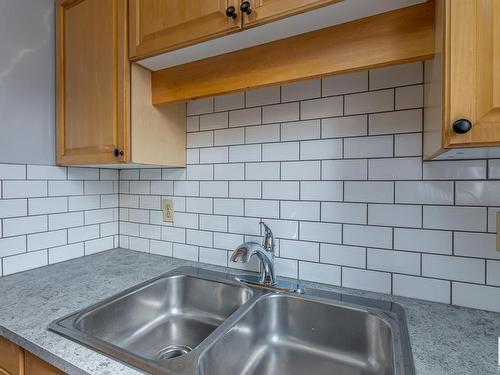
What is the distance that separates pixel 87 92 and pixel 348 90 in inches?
40.6

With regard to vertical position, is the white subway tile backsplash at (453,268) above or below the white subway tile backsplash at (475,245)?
below

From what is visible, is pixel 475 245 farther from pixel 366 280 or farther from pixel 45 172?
pixel 45 172

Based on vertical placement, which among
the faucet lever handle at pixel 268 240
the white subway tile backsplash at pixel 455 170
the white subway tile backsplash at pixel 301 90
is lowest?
the faucet lever handle at pixel 268 240

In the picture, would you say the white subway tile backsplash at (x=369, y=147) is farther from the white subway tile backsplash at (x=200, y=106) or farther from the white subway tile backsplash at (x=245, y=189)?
the white subway tile backsplash at (x=200, y=106)

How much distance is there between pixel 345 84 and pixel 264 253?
26.1 inches

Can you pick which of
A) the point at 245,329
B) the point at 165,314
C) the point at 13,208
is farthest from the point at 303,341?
the point at 13,208

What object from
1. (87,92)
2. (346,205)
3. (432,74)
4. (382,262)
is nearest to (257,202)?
(346,205)

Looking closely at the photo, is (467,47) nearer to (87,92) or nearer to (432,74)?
(432,74)

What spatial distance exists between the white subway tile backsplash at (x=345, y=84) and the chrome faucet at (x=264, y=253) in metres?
0.55

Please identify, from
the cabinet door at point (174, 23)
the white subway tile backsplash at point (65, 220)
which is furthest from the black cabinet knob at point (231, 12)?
the white subway tile backsplash at point (65, 220)

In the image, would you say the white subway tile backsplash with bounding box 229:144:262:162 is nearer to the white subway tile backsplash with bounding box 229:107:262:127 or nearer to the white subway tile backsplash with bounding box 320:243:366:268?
the white subway tile backsplash with bounding box 229:107:262:127

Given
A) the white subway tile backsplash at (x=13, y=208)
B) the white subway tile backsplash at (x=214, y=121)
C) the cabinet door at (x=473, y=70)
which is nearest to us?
the cabinet door at (x=473, y=70)

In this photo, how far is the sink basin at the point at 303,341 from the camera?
2.56 ft

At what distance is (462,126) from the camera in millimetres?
552
